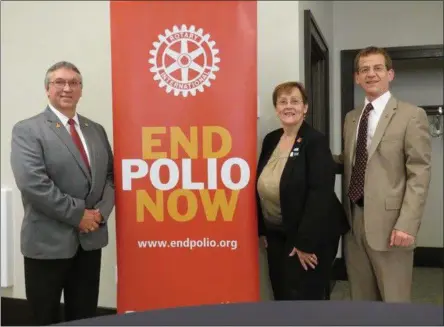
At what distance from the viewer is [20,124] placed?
79.5 inches

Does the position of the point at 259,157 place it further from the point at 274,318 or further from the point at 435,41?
the point at 435,41

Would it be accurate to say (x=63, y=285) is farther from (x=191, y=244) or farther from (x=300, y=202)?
(x=300, y=202)

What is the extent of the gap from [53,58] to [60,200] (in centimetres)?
125

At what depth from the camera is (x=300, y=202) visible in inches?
80.1

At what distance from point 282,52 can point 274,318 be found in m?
2.02

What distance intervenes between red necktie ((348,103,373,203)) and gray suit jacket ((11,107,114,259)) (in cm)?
103

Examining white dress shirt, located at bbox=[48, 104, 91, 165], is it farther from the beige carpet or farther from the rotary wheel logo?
the beige carpet

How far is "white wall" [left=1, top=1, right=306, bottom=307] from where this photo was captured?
2.80 meters

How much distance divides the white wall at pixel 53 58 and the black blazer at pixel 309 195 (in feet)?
1.90

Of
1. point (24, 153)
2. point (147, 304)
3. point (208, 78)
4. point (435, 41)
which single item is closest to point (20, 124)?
point (24, 153)

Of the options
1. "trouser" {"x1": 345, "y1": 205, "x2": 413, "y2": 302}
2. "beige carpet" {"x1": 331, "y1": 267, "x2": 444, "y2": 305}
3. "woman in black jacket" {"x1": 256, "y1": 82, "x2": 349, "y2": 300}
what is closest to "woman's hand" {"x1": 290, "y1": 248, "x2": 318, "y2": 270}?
"woman in black jacket" {"x1": 256, "y1": 82, "x2": 349, "y2": 300}

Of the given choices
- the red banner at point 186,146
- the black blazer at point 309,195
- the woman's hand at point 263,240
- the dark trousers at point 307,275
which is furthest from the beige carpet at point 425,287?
the red banner at point 186,146

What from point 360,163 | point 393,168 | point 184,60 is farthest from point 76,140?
point 393,168

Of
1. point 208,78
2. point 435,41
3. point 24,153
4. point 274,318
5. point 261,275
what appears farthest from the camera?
point 435,41
